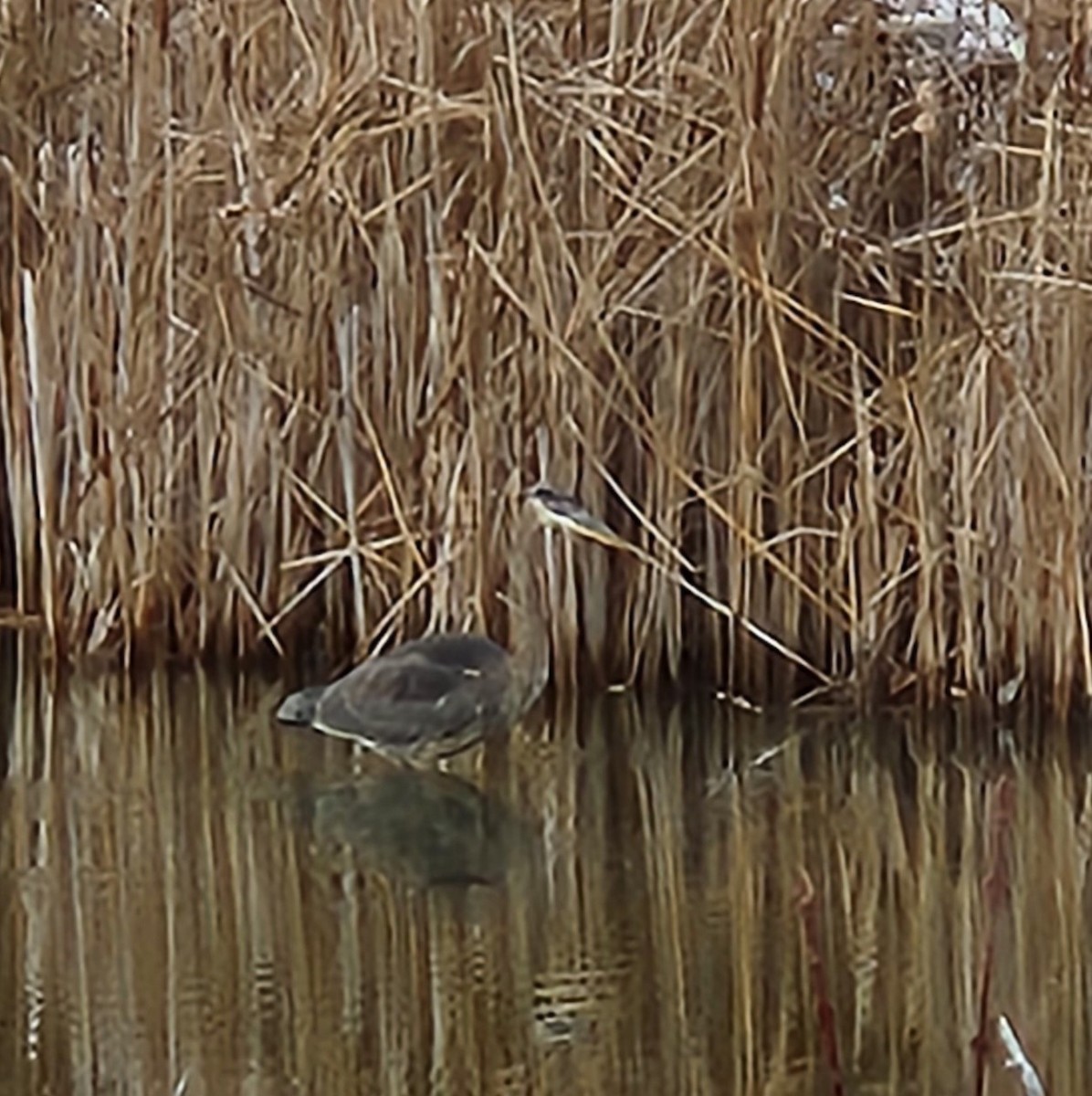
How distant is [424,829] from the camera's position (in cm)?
333

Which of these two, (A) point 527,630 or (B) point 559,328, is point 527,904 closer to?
(A) point 527,630

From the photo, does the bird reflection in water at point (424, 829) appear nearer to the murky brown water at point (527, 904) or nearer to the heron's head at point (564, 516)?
the murky brown water at point (527, 904)

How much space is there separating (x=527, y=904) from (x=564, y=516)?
0.86 meters

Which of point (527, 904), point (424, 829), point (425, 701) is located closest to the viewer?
point (527, 904)

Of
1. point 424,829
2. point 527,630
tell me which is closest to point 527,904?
point 424,829

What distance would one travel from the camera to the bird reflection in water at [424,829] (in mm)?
3115

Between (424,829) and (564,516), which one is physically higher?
(564,516)

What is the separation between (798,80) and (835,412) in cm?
50

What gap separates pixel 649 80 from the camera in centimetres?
373

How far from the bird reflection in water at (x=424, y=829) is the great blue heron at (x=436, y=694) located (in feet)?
0.23

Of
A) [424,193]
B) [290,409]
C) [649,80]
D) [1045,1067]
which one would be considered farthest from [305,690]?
[1045,1067]

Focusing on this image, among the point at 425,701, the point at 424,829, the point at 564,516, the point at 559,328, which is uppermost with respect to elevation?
the point at 559,328

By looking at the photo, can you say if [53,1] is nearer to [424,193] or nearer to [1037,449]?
[424,193]

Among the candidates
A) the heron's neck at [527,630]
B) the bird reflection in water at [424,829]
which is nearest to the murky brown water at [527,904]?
the bird reflection in water at [424,829]
